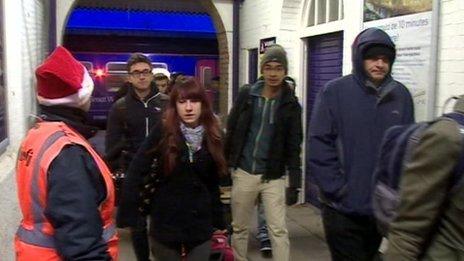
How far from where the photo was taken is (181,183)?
9.64 feet

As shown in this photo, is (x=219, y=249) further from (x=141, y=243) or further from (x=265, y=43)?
(x=265, y=43)

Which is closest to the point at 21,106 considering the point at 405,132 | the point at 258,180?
the point at 258,180

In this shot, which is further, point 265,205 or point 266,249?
point 266,249

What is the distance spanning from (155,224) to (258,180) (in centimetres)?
119

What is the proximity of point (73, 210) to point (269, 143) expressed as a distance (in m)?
2.38

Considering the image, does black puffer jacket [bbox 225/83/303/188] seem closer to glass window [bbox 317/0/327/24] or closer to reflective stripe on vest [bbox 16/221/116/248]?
reflective stripe on vest [bbox 16/221/116/248]

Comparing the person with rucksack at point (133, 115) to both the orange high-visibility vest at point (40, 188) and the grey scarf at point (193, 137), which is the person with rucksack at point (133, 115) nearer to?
the grey scarf at point (193, 137)

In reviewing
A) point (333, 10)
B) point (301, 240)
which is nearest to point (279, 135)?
point (301, 240)

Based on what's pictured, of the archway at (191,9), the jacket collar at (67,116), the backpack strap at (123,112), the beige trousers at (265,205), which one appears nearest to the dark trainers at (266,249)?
the beige trousers at (265,205)

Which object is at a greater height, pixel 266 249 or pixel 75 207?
pixel 75 207

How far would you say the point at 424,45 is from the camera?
4.07 m

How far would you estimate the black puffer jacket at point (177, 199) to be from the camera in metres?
2.92

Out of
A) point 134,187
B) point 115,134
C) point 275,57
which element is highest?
point 275,57

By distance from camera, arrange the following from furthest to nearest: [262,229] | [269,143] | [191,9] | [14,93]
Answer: [191,9], [262,229], [14,93], [269,143]
